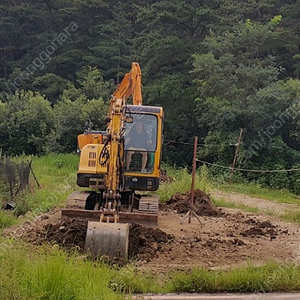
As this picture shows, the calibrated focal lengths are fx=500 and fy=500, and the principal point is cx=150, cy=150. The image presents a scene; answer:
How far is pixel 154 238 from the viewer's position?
8.56m

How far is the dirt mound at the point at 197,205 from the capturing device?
12.6 metres

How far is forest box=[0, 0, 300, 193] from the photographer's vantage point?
24.7 meters

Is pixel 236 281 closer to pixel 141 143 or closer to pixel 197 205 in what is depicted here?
pixel 141 143

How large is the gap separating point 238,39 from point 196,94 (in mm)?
4060

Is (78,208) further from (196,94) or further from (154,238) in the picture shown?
(196,94)

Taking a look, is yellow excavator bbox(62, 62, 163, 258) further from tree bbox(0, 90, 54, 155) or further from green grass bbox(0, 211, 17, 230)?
tree bbox(0, 90, 54, 155)

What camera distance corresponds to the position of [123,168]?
9297mm

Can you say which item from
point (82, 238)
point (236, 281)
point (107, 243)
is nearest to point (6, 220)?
point (82, 238)

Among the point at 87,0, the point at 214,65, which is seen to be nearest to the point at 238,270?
the point at 214,65

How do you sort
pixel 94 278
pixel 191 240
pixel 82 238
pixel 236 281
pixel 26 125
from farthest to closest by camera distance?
pixel 26 125
pixel 191 240
pixel 82 238
pixel 236 281
pixel 94 278

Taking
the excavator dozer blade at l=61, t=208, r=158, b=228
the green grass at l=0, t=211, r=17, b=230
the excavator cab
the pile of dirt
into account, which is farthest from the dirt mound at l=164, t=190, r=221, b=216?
the green grass at l=0, t=211, r=17, b=230

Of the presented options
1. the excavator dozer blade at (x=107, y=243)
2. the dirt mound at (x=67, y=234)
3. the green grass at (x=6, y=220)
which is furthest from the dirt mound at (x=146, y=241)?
the green grass at (x=6, y=220)

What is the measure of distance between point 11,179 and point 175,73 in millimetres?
19690

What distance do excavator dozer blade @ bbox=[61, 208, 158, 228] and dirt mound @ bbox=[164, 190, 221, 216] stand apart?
11.9ft
